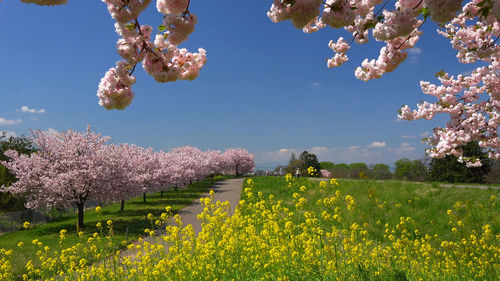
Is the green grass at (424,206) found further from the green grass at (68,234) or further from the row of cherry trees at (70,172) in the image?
the row of cherry trees at (70,172)

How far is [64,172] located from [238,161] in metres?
64.0

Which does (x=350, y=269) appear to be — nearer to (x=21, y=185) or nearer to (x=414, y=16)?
(x=414, y=16)

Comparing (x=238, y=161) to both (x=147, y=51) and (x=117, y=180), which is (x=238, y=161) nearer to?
(x=117, y=180)

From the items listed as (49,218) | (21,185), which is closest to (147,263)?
(21,185)

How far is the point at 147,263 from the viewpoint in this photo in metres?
6.45

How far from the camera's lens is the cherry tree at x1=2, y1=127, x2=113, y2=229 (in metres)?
17.0

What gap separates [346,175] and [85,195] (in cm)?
3109

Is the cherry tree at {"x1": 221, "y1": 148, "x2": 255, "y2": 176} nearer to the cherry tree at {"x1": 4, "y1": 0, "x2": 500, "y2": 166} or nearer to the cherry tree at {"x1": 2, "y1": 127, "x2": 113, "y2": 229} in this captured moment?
the cherry tree at {"x1": 2, "y1": 127, "x2": 113, "y2": 229}

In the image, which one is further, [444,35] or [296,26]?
[444,35]

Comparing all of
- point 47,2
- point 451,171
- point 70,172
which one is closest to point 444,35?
point 47,2

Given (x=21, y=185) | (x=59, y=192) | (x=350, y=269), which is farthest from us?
(x=21, y=185)

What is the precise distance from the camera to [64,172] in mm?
17609

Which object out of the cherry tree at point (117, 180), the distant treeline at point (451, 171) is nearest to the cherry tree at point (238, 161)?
the distant treeline at point (451, 171)

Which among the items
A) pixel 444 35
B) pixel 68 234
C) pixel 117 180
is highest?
pixel 444 35
